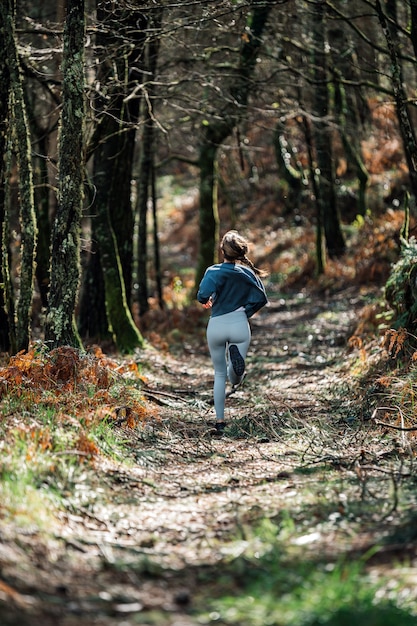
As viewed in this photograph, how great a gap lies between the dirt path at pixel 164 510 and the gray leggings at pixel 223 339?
0.44 m

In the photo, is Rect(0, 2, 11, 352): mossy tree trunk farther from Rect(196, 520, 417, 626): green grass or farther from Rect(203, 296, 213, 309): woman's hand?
Rect(196, 520, 417, 626): green grass

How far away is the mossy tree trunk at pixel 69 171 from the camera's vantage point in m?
8.45

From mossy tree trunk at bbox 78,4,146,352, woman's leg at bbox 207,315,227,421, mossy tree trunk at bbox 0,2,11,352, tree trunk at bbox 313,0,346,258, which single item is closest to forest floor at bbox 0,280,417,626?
woman's leg at bbox 207,315,227,421

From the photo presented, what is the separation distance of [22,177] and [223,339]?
3.27 meters

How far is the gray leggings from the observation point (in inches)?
314

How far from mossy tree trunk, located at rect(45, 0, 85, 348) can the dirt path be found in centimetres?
179

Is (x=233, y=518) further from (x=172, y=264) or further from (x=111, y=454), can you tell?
(x=172, y=264)

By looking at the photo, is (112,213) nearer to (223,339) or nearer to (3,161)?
(3,161)

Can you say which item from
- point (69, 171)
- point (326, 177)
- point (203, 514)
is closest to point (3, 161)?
point (69, 171)

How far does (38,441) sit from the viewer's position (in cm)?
559

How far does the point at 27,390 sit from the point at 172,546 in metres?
3.12

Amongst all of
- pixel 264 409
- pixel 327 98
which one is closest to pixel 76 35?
pixel 264 409

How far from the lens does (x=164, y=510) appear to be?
5.29 m

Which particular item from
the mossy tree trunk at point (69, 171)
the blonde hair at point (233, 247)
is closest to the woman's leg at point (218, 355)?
the blonde hair at point (233, 247)
